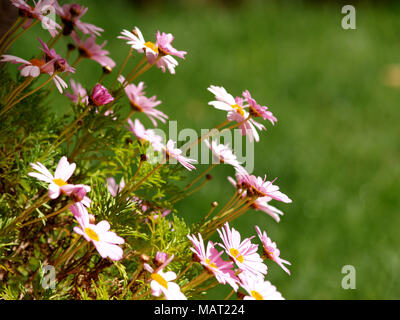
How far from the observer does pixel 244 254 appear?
0.73 m

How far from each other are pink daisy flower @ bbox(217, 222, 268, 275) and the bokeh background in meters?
1.32

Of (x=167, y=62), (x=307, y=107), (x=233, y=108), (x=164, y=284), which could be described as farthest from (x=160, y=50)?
(x=307, y=107)

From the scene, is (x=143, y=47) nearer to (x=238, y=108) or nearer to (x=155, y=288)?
(x=238, y=108)

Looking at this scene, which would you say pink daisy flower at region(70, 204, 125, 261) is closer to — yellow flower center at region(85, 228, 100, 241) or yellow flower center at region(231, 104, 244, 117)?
yellow flower center at region(85, 228, 100, 241)

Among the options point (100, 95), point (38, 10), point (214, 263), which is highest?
point (38, 10)

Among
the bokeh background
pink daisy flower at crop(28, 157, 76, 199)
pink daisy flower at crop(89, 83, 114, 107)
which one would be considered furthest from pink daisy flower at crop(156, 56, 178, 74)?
the bokeh background

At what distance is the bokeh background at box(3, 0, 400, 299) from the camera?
2.28 m

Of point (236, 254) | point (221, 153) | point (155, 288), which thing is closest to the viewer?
point (155, 288)

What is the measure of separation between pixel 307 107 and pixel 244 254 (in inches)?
109

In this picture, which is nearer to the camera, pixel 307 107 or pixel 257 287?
pixel 257 287

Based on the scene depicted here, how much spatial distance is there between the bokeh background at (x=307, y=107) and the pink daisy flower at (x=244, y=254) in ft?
4.33

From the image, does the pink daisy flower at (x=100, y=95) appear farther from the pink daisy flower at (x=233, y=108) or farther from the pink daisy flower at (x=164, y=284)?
the pink daisy flower at (x=164, y=284)

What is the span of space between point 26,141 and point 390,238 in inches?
77.6
